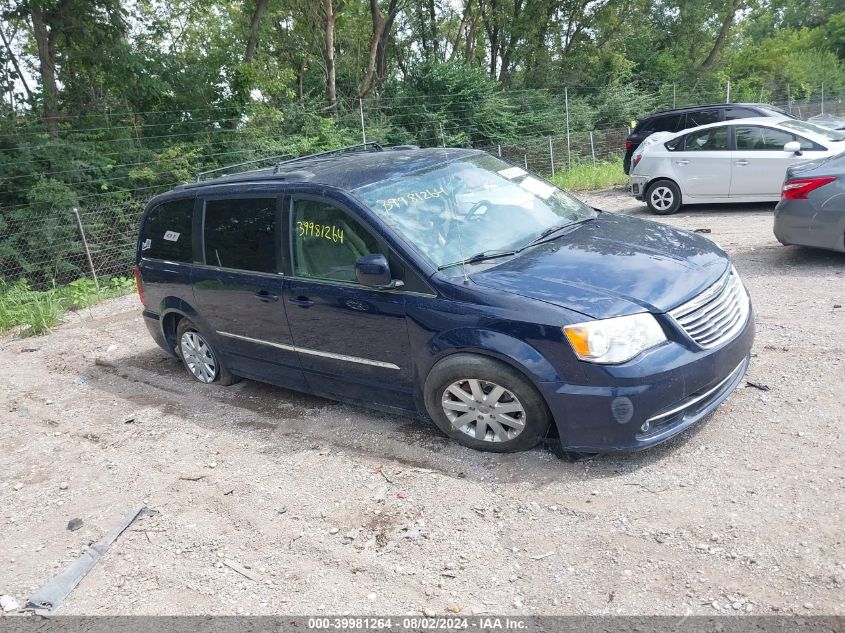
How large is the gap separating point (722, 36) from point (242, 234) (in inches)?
1276

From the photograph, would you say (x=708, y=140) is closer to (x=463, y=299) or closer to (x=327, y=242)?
(x=327, y=242)

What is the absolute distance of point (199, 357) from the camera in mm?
6090

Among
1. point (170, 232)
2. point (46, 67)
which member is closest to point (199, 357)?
point (170, 232)

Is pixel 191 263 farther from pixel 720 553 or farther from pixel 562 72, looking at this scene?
pixel 562 72

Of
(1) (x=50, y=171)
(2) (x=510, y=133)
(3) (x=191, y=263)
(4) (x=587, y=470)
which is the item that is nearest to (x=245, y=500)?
(4) (x=587, y=470)

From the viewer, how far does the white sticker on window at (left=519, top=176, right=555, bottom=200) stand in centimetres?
521

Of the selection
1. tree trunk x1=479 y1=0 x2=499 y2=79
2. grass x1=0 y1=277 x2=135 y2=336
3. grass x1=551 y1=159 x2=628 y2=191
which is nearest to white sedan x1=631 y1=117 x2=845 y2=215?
grass x1=551 y1=159 x2=628 y2=191

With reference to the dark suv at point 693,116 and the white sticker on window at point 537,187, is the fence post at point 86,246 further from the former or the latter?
the dark suv at point 693,116

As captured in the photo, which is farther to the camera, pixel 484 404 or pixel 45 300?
pixel 45 300

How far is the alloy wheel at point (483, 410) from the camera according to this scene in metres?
3.98

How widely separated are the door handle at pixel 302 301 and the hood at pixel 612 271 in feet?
4.03

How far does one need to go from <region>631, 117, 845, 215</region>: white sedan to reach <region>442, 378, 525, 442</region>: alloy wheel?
28.1 feet

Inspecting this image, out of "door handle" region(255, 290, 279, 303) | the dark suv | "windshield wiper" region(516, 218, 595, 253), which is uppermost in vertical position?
the dark suv

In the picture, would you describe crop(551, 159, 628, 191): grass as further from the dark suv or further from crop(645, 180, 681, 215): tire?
crop(645, 180, 681, 215): tire
